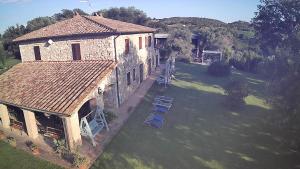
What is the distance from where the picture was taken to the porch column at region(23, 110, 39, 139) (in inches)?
504

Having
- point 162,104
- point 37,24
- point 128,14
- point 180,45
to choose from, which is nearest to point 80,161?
point 162,104

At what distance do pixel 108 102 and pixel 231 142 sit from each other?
965 centimetres

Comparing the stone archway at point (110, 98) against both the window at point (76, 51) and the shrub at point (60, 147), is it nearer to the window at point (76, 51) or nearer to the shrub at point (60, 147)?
the window at point (76, 51)

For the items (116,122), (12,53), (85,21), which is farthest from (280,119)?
(12,53)

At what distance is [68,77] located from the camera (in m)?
14.7

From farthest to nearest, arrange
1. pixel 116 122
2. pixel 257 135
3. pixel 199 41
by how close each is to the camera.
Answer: pixel 199 41 → pixel 116 122 → pixel 257 135

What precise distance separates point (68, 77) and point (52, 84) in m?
1.14

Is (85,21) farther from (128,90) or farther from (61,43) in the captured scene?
(128,90)

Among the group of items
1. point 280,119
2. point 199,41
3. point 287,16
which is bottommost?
point 280,119

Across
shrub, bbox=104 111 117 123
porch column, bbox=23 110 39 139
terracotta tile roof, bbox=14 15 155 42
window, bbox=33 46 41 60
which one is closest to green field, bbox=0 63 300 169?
shrub, bbox=104 111 117 123

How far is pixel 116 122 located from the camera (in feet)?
50.1

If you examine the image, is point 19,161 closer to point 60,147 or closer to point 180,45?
point 60,147

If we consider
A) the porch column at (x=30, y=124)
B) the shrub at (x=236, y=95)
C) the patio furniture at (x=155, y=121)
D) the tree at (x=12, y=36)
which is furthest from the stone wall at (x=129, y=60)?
the tree at (x=12, y=36)

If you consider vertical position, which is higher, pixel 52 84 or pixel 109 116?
pixel 52 84
